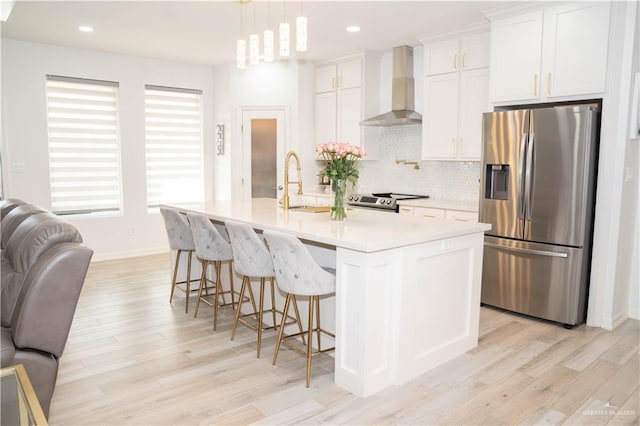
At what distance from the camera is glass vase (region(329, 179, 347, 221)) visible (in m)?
3.36

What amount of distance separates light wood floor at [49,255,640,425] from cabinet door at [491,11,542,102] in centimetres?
203

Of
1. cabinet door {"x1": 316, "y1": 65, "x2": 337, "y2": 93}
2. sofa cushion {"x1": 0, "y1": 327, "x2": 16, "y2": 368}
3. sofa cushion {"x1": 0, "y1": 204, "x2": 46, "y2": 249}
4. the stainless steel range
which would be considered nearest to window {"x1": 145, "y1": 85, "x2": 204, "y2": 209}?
cabinet door {"x1": 316, "y1": 65, "x2": 337, "y2": 93}

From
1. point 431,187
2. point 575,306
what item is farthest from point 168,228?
point 575,306

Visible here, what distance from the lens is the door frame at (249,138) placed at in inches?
263

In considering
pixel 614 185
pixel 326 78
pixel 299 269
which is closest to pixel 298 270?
pixel 299 269

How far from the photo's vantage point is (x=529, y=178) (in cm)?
396

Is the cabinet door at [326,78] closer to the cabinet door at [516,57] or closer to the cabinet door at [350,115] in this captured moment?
the cabinet door at [350,115]

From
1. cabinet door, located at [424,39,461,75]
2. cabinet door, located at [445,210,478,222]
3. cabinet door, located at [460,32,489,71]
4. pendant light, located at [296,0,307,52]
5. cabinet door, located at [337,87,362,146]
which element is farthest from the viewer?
cabinet door, located at [337,87,362,146]

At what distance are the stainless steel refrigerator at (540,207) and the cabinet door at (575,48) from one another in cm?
20

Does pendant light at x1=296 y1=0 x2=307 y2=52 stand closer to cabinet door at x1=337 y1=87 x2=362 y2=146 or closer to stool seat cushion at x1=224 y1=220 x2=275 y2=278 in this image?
stool seat cushion at x1=224 y1=220 x2=275 y2=278

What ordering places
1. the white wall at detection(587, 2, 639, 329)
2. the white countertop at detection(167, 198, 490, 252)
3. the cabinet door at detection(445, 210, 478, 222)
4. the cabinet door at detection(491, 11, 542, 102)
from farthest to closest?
the cabinet door at detection(445, 210, 478, 222)
the cabinet door at detection(491, 11, 542, 102)
the white wall at detection(587, 2, 639, 329)
the white countertop at detection(167, 198, 490, 252)

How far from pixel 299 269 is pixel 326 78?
172 inches

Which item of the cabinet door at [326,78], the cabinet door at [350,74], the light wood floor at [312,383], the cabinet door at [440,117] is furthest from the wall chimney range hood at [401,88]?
the light wood floor at [312,383]

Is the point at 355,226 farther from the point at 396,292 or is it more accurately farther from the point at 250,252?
the point at 250,252
